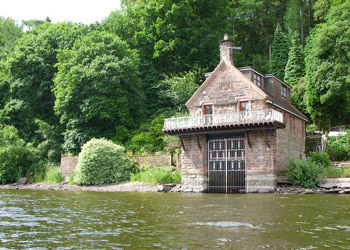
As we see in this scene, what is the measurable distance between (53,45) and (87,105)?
1453 centimetres

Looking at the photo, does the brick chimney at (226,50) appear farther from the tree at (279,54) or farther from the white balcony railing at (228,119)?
the tree at (279,54)

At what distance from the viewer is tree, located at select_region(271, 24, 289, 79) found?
59744 millimetres

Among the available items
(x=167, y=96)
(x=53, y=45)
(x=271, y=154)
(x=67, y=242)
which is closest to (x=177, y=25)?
(x=167, y=96)

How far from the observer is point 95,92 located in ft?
142

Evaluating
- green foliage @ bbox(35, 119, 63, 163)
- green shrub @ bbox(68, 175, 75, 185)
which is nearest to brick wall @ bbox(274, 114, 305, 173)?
green shrub @ bbox(68, 175, 75, 185)

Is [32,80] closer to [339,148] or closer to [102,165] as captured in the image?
[102,165]

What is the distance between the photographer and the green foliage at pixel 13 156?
141 ft

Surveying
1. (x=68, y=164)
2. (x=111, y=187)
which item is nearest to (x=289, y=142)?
(x=111, y=187)

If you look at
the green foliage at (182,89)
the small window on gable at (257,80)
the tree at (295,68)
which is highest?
the tree at (295,68)

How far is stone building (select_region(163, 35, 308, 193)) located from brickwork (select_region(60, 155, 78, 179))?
14416 mm

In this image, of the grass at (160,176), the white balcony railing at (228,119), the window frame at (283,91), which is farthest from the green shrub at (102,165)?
the window frame at (283,91)

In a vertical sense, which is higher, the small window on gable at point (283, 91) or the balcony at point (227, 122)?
the small window on gable at point (283, 91)

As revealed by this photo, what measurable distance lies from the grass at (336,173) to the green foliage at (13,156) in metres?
30.1

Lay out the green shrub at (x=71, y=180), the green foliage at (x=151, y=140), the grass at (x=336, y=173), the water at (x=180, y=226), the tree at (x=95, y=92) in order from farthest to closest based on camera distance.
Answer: the tree at (x=95, y=92) → the green foliage at (x=151, y=140) → the green shrub at (x=71, y=180) → the grass at (x=336, y=173) → the water at (x=180, y=226)
